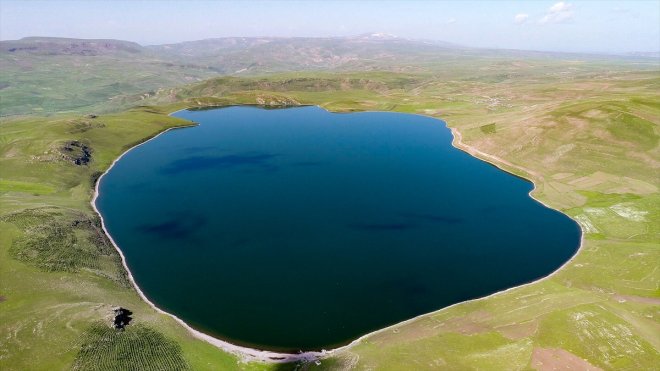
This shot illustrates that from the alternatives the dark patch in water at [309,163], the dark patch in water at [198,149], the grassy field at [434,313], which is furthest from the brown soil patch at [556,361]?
the dark patch in water at [198,149]

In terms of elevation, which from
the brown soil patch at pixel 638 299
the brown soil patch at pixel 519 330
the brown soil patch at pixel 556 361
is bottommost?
the brown soil patch at pixel 556 361

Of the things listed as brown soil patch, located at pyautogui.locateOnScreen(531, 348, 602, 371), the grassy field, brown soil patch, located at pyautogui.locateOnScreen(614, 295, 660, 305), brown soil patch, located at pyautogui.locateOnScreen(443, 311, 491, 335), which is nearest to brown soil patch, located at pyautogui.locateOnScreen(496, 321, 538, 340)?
the grassy field

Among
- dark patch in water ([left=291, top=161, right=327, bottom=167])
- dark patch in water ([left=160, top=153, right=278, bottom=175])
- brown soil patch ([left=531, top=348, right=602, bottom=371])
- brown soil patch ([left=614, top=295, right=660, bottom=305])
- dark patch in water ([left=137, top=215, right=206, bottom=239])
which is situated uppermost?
dark patch in water ([left=291, top=161, right=327, bottom=167])

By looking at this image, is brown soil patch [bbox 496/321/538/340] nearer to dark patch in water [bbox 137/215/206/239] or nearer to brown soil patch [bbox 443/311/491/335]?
brown soil patch [bbox 443/311/491/335]

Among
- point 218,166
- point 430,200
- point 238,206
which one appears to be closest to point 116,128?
point 218,166

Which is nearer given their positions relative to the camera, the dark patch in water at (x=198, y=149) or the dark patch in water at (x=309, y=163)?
the dark patch in water at (x=309, y=163)

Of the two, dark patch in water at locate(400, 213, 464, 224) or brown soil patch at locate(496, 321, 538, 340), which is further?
dark patch in water at locate(400, 213, 464, 224)

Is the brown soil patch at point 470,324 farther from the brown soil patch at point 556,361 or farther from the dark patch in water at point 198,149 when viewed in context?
Result: the dark patch in water at point 198,149
